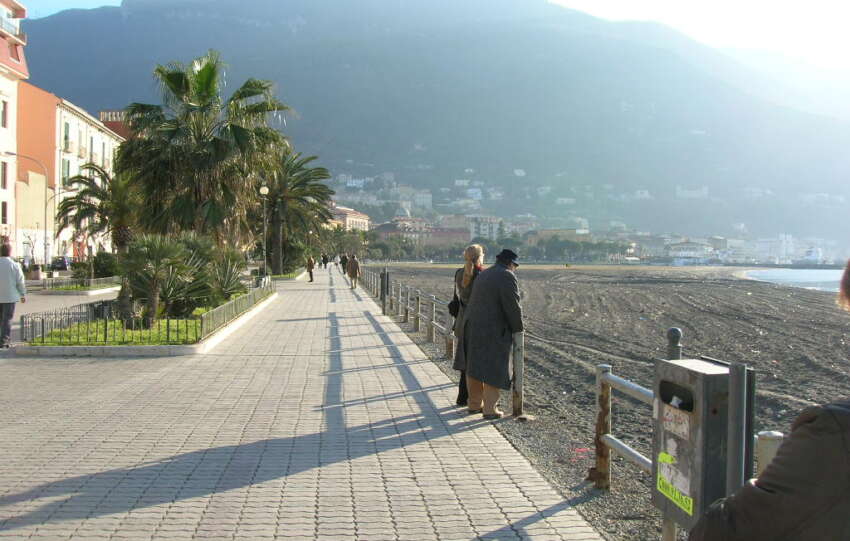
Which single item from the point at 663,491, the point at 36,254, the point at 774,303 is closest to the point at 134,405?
the point at 663,491

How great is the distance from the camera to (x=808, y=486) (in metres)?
1.74

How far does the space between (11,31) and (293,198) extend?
16860 mm

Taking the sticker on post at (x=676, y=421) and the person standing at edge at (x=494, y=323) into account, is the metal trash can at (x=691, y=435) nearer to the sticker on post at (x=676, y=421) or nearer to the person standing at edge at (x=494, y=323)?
the sticker on post at (x=676, y=421)

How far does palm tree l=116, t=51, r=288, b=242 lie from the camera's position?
852 inches

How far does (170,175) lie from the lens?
22.2 meters

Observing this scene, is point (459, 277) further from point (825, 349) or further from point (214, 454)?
point (825, 349)

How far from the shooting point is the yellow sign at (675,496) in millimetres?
2969

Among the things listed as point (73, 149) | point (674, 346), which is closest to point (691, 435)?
point (674, 346)

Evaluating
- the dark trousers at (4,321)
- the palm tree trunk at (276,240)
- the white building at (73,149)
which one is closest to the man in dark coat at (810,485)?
the dark trousers at (4,321)

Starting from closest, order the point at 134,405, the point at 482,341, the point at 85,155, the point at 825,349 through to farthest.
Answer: the point at 482,341 < the point at 134,405 < the point at 825,349 < the point at 85,155

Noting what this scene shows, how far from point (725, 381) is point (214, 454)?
4098 mm

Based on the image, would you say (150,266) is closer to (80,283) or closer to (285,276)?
(80,283)

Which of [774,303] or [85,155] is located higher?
[85,155]

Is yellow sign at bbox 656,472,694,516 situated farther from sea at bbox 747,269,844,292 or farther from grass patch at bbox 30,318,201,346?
sea at bbox 747,269,844,292
